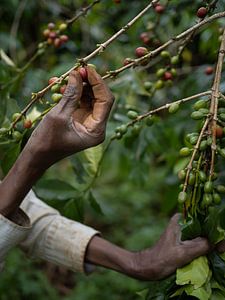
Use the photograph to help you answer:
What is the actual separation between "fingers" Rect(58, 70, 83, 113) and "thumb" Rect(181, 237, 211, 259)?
1.25 ft

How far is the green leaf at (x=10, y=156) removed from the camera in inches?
50.8

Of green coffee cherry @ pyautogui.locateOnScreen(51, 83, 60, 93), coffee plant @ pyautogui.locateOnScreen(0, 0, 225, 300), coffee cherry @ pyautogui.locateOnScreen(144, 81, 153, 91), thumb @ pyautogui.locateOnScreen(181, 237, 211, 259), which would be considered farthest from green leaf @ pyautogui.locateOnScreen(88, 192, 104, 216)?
green coffee cherry @ pyautogui.locateOnScreen(51, 83, 60, 93)

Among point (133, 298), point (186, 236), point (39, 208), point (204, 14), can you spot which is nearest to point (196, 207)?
point (186, 236)

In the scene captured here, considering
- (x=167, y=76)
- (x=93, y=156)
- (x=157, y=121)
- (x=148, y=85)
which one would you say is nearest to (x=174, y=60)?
(x=167, y=76)

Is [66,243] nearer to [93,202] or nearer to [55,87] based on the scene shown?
[93,202]

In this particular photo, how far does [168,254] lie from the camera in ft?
4.22

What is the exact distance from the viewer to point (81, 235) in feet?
5.13

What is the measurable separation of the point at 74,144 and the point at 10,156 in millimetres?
288

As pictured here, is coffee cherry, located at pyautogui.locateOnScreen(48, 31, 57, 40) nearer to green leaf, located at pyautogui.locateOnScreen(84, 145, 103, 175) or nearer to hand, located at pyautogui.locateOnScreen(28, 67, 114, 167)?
green leaf, located at pyautogui.locateOnScreen(84, 145, 103, 175)

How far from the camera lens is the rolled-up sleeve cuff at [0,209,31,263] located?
124cm

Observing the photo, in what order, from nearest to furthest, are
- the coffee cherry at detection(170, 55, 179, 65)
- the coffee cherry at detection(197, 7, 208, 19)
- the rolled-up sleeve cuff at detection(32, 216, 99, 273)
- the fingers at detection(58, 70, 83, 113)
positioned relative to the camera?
the fingers at detection(58, 70, 83, 113), the coffee cherry at detection(197, 7, 208, 19), the coffee cherry at detection(170, 55, 179, 65), the rolled-up sleeve cuff at detection(32, 216, 99, 273)

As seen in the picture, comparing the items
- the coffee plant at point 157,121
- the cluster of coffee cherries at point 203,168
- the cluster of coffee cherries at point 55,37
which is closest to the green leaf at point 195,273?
the coffee plant at point 157,121

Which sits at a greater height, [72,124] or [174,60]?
[72,124]

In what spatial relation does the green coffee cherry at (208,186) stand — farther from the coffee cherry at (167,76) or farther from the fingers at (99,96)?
the coffee cherry at (167,76)
